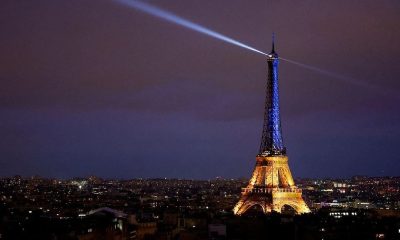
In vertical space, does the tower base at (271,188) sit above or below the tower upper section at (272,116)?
below

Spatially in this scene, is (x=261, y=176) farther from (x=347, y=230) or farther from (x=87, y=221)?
(x=87, y=221)

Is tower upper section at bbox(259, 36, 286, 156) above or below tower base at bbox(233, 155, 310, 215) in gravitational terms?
above

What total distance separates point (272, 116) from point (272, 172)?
6853 mm

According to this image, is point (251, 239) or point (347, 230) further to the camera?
point (347, 230)

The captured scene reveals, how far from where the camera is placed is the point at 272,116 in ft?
297

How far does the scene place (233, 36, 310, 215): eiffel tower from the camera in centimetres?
8806

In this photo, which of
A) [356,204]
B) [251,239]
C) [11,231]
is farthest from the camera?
[356,204]

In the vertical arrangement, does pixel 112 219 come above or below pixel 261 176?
below

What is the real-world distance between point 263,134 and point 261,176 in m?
5.10

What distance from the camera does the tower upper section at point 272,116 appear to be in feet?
294

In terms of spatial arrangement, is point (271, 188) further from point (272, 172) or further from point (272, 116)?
point (272, 116)

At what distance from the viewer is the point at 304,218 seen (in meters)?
79.6

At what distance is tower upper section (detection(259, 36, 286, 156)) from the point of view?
3531 inches

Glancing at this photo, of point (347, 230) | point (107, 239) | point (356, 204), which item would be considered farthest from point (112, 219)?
point (356, 204)
